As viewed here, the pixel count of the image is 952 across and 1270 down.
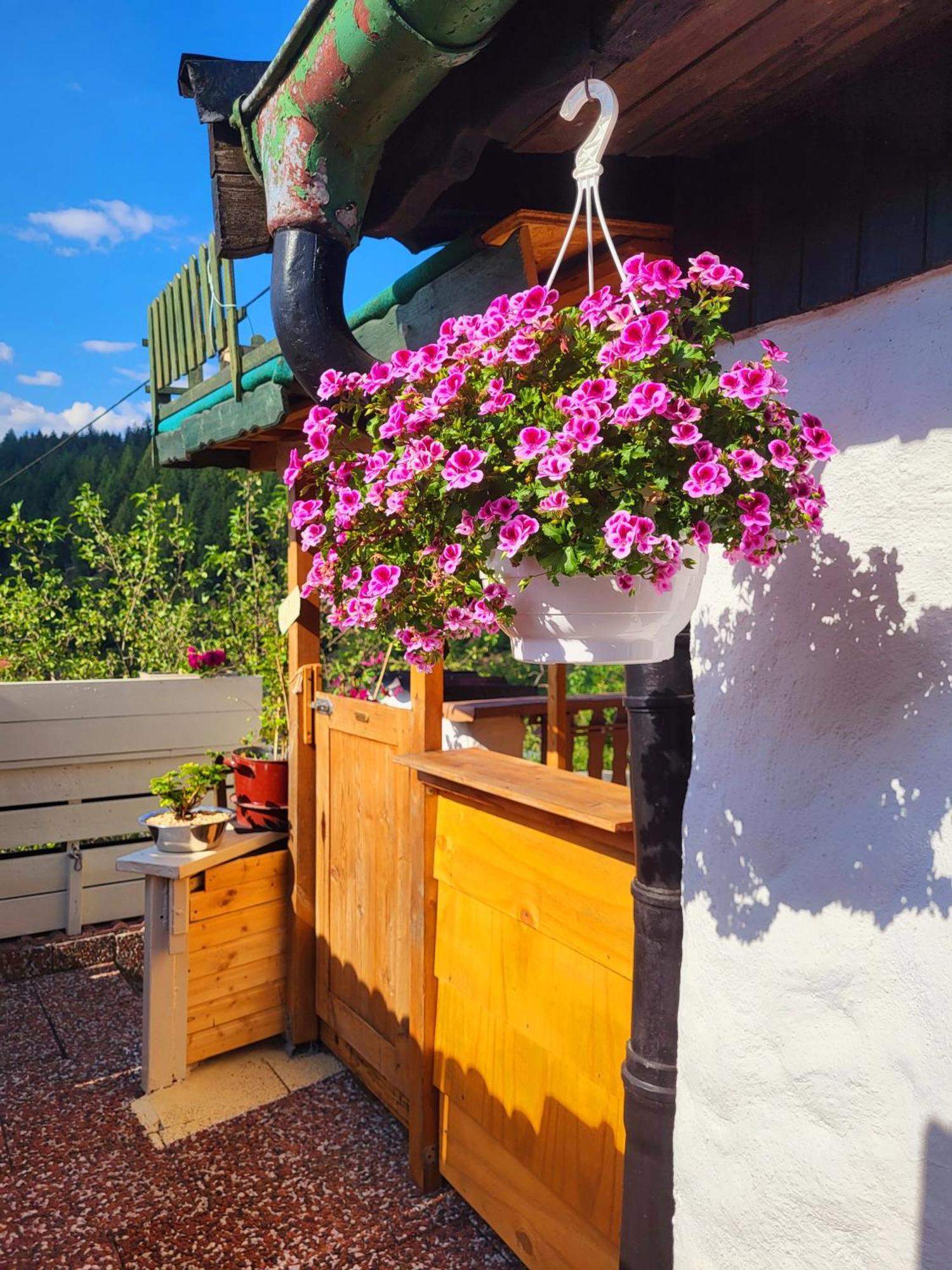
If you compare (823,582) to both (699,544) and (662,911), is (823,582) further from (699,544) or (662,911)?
(662,911)

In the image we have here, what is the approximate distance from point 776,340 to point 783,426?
1.53 feet

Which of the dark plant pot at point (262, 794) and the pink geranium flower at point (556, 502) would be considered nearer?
the pink geranium flower at point (556, 502)

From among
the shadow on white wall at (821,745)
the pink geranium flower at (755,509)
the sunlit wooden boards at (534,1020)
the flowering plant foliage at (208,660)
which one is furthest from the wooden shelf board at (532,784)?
the flowering plant foliage at (208,660)

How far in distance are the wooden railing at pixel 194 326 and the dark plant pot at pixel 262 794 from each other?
1.53 metres

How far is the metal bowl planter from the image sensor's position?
341 cm

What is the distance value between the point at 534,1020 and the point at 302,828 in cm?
161

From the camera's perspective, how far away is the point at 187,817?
3.52 m

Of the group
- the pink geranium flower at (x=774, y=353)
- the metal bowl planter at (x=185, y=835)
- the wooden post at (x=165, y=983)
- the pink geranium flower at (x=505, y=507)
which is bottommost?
the wooden post at (x=165, y=983)

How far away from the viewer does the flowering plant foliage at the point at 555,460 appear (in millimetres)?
979

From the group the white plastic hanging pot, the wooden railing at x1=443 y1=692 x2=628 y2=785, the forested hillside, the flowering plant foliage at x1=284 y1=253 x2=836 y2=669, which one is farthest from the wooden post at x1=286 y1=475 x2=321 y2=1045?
the forested hillside

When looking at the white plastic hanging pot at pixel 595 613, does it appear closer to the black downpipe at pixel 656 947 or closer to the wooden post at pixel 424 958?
Result: the black downpipe at pixel 656 947

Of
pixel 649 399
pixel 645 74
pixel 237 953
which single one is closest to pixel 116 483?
pixel 237 953

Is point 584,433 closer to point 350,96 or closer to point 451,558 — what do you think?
point 451,558

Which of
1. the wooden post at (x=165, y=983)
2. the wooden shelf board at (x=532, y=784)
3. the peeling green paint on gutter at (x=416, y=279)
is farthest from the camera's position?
the wooden post at (x=165, y=983)
